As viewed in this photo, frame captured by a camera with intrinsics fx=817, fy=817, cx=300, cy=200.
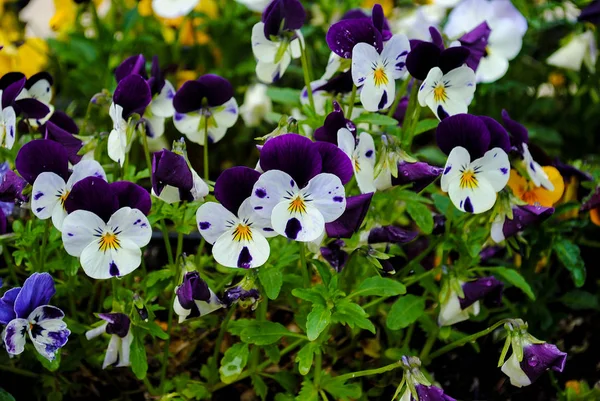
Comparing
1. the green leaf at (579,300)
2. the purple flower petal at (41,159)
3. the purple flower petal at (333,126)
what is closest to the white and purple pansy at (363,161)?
the purple flower petal at (333,126)

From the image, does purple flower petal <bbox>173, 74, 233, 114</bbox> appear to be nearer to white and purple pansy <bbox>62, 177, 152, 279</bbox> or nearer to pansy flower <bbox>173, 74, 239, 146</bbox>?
pansy flower <bbox>173, 74, 239, 146</bbox>

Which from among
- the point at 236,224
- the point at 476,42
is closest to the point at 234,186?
the point at 236,224

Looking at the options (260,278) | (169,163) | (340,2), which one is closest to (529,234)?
(260,278)

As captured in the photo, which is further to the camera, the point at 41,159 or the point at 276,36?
the point at 276,36

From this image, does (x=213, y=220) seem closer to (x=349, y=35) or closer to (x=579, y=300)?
(x=349, y=35)

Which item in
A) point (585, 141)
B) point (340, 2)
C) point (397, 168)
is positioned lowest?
point (585, 141)

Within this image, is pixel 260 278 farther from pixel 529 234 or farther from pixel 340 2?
pixel 340 2

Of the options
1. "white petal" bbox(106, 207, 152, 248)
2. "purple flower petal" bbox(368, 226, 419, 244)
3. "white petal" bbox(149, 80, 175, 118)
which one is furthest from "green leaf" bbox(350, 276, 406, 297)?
"white petal" bbox(149, 80, 175, 118)
